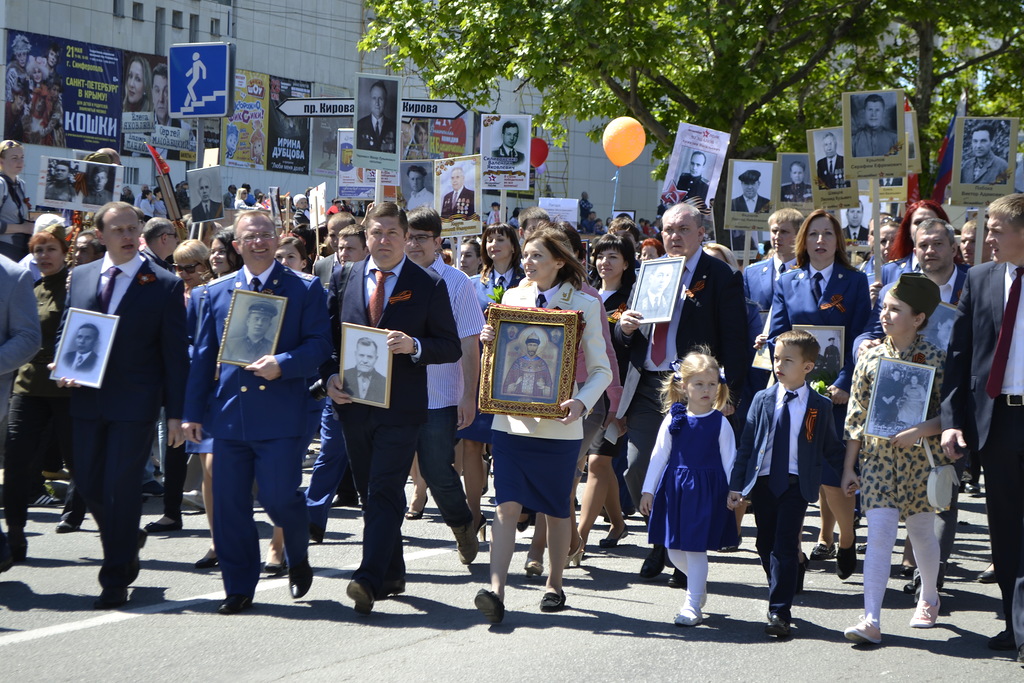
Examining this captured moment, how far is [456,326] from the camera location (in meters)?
7.18

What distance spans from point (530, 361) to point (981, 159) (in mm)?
6221

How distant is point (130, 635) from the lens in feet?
19.9

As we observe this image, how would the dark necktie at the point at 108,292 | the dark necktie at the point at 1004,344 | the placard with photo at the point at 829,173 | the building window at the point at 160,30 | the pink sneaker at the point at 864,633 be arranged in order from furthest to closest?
the building window at the point at 160,30, the placard with photo at the point at 829,173, the dark necktie at the point at 108,292, the pink sneaker at the point at 864,633, the dark necktie at the point at 1004,344

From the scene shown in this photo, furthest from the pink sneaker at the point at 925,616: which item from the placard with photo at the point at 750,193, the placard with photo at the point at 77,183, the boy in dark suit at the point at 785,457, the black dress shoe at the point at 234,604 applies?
the placard with photo at the point at 77,183

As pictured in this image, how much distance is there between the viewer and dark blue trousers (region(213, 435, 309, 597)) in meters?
6.44

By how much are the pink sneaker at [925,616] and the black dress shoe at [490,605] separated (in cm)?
211

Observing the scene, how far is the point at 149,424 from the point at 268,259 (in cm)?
109

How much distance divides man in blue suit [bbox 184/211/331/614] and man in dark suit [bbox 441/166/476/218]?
643 centimetres

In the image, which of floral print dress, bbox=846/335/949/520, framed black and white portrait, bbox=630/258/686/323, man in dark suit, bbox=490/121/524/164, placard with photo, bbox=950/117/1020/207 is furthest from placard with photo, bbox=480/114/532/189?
floral print dress, bbox=846/335/949/520

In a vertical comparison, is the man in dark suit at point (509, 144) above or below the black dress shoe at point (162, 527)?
above

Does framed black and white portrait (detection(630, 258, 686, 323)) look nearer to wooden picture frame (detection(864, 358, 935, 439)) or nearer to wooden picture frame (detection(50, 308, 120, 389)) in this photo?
wooden picture frame (detection(864, 358, 935, 439))

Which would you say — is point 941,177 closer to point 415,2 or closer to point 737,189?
point 737,189

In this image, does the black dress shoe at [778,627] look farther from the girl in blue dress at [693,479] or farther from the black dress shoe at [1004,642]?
the black dress shoe at [1004,642]

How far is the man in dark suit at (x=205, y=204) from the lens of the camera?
12.8m
